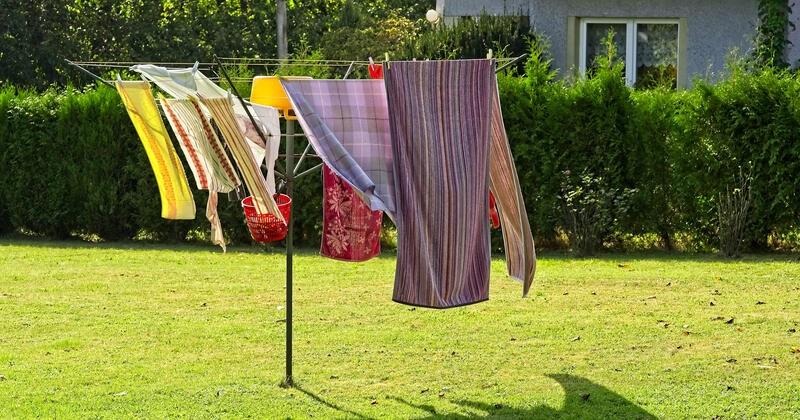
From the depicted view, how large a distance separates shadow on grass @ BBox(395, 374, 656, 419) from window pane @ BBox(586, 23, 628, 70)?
12.6 meters

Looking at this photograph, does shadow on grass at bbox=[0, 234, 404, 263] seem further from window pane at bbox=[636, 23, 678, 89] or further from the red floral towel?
window pane at bbox=[636, 23, 678, 89]

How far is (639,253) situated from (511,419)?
716cm

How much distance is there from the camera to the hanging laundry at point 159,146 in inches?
271

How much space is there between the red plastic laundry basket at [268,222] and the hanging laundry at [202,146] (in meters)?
0.17

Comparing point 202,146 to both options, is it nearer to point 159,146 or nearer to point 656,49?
point 159,146

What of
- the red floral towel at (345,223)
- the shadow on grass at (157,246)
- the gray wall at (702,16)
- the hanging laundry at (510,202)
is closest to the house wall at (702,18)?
the gray wall at (702,16)

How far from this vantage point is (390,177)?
6531 millimetres

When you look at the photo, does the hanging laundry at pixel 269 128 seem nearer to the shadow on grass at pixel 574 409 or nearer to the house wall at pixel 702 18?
the shadow on grass at pixel 574 409

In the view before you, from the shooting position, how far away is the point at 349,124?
21.6 feet

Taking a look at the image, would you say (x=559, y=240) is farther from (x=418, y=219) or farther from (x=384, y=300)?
(x=418, y=219)

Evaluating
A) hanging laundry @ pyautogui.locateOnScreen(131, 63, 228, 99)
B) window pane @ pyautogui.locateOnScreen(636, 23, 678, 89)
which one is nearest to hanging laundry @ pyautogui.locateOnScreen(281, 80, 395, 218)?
hanging laundry @ pyautogui.locateOnScreen(131, 63, 228, 99)

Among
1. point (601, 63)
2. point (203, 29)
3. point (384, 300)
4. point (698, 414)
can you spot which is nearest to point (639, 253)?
→ point (601, 63)

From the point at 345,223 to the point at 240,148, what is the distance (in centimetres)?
126

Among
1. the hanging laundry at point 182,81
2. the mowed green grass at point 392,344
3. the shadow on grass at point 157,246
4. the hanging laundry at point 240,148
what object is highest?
the hanging laundry at point 182,81
